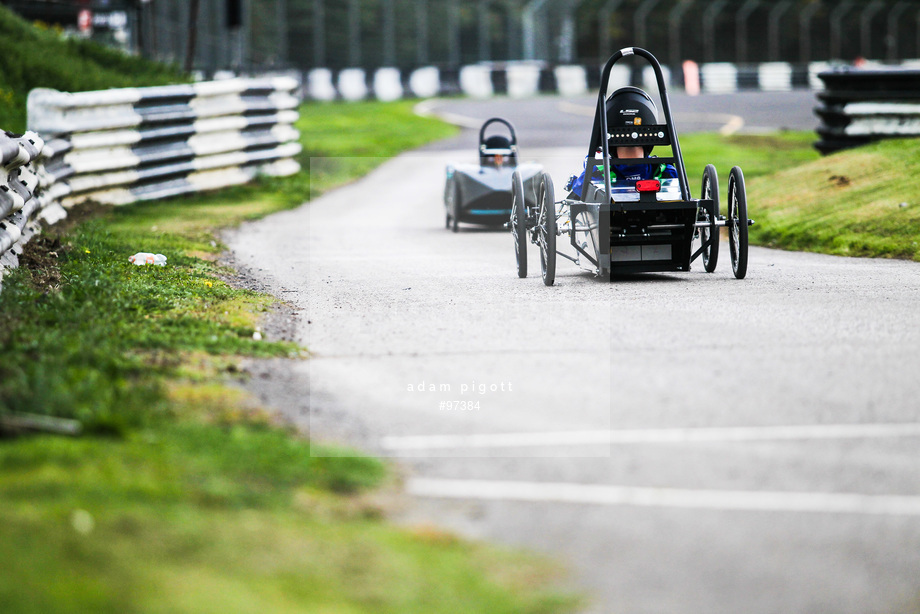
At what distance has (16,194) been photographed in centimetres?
866

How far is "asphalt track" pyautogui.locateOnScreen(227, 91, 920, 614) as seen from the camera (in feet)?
12.0

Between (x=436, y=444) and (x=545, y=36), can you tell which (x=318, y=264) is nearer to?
(x=436, y=444)

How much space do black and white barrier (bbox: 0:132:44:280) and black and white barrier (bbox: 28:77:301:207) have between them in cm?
98

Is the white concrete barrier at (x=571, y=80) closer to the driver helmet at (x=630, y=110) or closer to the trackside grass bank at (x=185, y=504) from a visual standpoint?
the driver helmet at (x=630, y=110)

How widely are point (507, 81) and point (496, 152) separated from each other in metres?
38.1

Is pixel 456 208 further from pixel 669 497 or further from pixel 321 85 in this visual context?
pixel 321 85

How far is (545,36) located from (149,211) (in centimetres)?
4414

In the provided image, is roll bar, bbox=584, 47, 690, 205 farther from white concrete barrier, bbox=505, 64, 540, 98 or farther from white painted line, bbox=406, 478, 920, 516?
white concrete barrier, bbox=505, 64, 540, 98

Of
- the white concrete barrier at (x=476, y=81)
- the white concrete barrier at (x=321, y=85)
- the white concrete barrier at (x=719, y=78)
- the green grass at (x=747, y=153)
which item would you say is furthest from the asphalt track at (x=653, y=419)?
the white concrete barrier at (x=719, y=78)

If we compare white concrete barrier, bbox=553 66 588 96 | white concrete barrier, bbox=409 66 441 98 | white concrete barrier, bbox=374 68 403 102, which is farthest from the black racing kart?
white concrete barrier, bbox=553 66 588 96

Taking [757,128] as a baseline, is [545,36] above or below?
above

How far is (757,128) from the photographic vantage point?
3044 centimetres

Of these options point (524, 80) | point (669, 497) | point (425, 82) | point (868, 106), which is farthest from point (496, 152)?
point (524, 80)

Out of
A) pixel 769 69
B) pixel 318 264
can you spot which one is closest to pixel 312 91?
pixel 769 69
